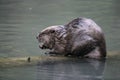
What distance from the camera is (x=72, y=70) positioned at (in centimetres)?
656

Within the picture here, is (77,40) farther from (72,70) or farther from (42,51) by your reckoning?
(42,51)

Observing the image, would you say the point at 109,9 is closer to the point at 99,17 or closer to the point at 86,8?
the point at 86,8

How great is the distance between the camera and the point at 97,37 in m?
7.26

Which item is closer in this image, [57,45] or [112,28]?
[57,45]

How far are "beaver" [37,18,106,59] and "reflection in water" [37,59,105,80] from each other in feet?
0.60

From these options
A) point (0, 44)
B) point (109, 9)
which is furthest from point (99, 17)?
point (0, 44)

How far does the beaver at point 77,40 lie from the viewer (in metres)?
7.23

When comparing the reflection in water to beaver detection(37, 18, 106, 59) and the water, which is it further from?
beaver detection(37, 18, 106, 59)

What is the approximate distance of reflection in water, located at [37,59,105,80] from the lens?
6.06 metres

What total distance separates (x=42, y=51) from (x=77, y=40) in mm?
970

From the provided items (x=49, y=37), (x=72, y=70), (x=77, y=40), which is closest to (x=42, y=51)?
(x=49, y=37)

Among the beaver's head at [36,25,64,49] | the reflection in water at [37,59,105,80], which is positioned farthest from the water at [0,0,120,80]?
the beaver's head at [36,25,64,49]

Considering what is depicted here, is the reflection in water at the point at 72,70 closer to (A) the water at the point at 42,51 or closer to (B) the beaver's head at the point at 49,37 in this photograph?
(A) the water at the point at 42,51

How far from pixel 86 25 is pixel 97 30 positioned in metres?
0.23
